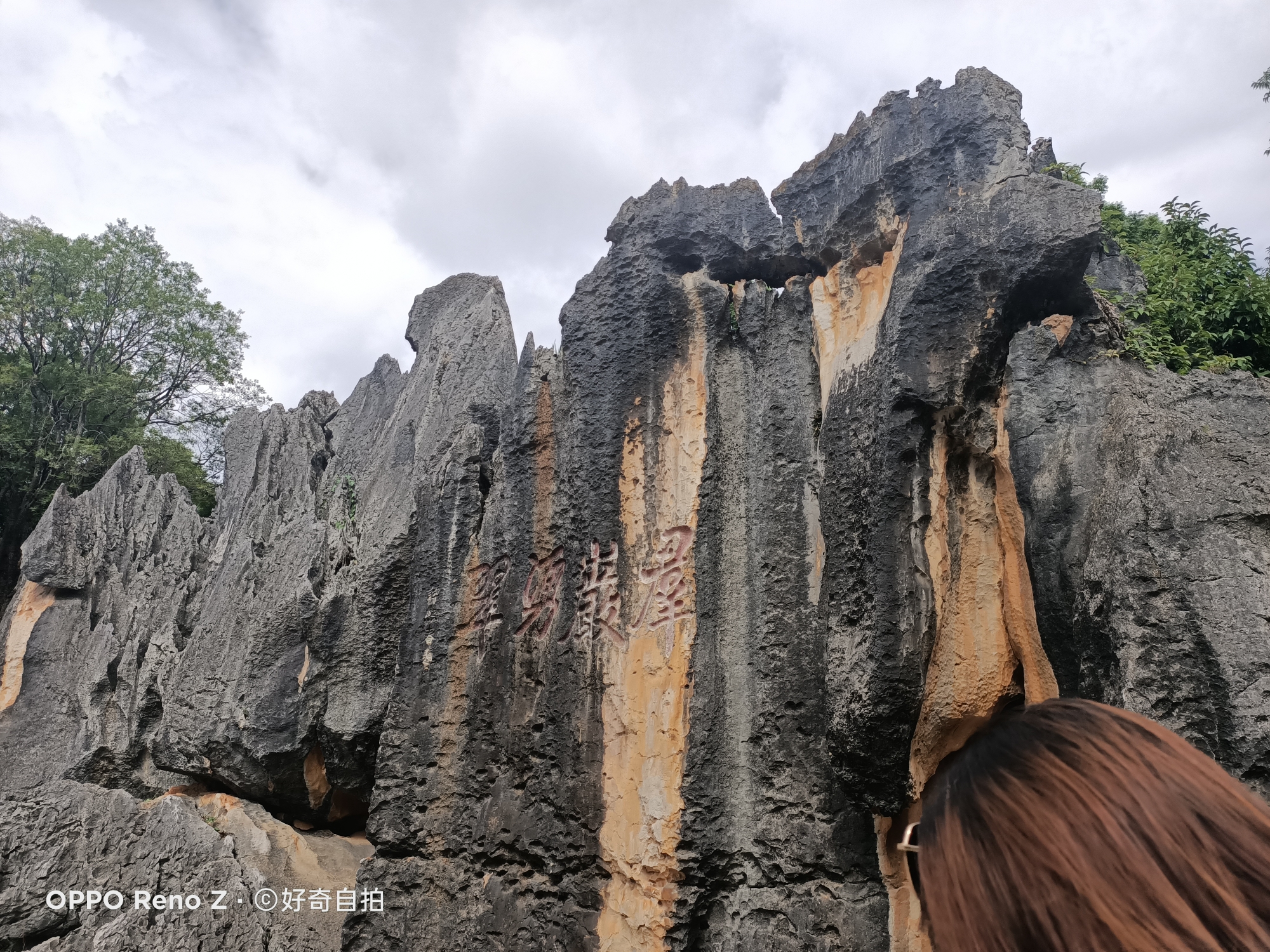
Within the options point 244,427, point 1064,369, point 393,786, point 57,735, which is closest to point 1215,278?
point 1064,369

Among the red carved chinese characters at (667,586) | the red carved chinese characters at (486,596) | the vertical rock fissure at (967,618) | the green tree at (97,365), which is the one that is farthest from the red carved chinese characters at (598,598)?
the green tree at (97,365)

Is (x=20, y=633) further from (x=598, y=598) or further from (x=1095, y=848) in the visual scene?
(x=1095, y=848)

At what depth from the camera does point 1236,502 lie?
3.16 meters

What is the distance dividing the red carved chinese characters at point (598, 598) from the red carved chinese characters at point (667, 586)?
18 cm

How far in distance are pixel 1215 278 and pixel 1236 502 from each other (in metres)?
1.79

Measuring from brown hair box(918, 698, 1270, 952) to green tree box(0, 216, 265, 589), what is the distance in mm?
16803

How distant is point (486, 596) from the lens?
5.74 meters

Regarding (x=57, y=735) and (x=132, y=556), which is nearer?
(x=57, y=735)

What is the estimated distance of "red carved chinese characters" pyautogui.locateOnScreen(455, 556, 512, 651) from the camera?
18.5 feet

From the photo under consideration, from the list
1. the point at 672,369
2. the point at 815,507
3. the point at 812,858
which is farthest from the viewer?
the point at 672,369

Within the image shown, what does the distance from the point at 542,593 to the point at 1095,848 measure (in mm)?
4679

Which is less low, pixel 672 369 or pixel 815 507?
pixel 672 369

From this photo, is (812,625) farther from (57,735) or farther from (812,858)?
(57,735)

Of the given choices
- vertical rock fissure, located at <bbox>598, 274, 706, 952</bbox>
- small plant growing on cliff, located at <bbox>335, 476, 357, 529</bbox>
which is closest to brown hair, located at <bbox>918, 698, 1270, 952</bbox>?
vertical rock fissure, located at <bbox>598, 274, 706, 952</bbox>
